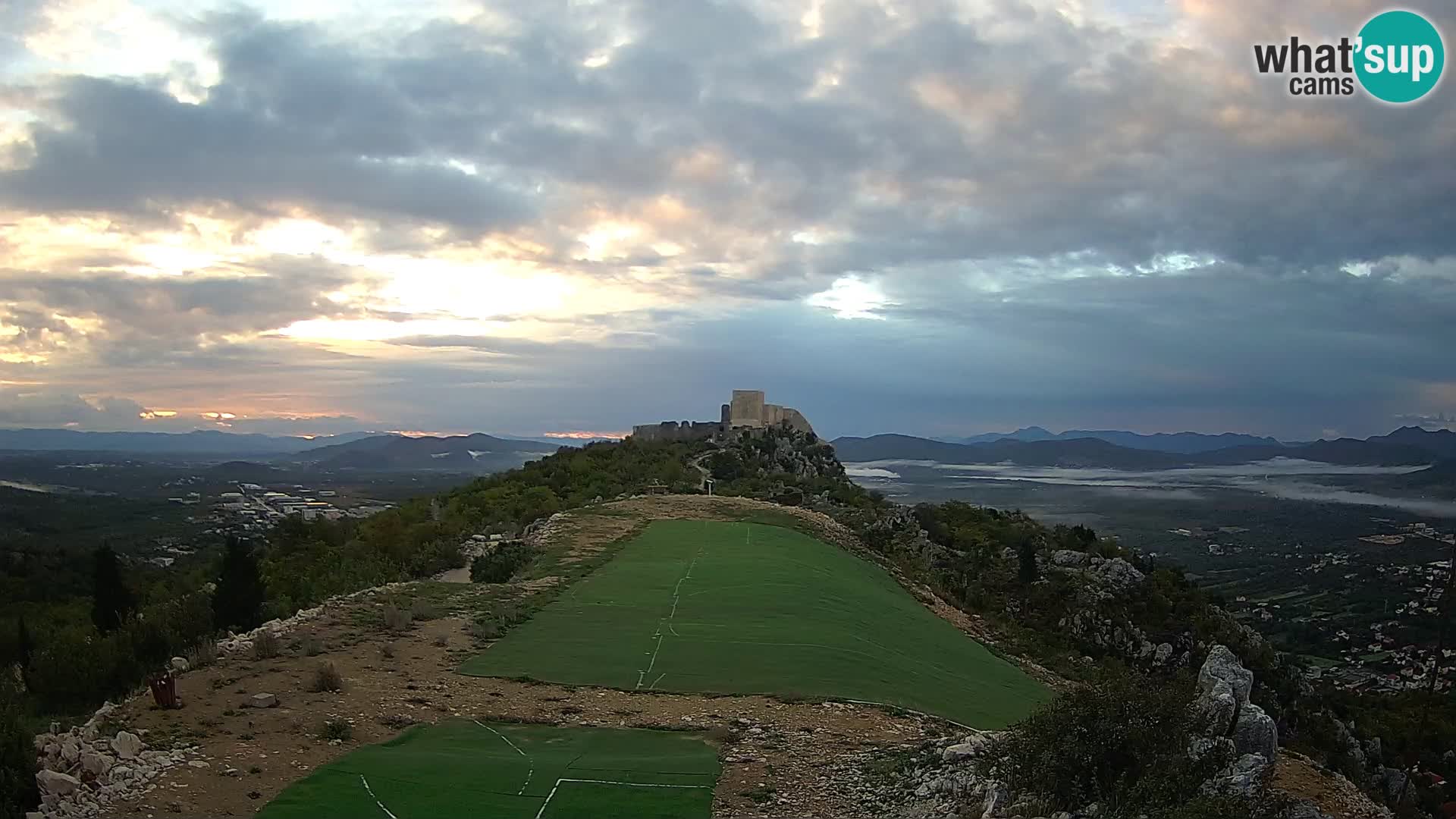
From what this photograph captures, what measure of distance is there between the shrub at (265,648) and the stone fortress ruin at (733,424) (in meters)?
56.5

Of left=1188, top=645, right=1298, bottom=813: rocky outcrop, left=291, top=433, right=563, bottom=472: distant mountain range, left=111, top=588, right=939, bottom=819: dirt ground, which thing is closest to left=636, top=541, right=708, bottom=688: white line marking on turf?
left=111, top=588, right=939, bottom=819: dirt ground

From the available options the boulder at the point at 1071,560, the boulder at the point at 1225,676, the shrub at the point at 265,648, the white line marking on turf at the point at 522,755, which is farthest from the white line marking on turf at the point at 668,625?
the boulder at the point at 1071,560

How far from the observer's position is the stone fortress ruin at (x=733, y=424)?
72062 millimetres

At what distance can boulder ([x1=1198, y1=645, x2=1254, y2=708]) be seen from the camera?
8.25 m

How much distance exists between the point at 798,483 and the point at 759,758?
4197cm

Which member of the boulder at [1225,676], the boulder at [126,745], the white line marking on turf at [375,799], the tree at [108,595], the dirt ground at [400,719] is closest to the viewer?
the white line marking on turf at [375,799]

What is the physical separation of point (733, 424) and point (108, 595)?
5189cm

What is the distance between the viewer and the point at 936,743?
10.5 metres

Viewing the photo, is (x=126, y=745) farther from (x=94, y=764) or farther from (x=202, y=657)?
(x=202, y=657)

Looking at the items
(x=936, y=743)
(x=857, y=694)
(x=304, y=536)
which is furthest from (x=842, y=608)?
(x=304, y=536)

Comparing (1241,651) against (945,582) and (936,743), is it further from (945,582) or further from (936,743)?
(936,743)

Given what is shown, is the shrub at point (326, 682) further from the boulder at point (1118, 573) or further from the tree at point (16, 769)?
the boulder at point (1118, 573)

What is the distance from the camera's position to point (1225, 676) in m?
8.45

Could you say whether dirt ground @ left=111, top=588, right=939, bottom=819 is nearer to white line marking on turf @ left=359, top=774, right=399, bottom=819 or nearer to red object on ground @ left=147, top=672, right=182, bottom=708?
red object on ground @ left=147, top=672, right=182, bottom=708
